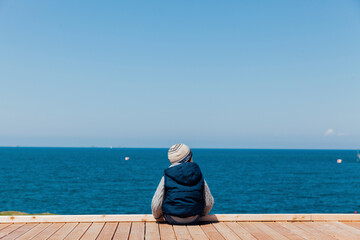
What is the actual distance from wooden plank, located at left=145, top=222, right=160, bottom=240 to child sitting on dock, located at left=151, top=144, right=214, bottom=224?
200mm

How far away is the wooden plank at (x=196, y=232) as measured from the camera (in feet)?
15.8

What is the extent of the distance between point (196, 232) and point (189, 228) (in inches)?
10.8

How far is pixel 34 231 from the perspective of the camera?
5.15m

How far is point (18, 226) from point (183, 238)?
8.50 ft

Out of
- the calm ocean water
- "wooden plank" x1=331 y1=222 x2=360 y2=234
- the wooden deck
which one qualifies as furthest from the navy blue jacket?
the calm ocean water

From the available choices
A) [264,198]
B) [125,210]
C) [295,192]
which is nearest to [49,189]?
[125,210]

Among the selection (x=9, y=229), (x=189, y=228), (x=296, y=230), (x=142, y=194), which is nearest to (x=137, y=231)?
(x=189, y=228)

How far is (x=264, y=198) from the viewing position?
45.7 meters

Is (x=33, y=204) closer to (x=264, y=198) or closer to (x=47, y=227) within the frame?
(x=264, y=198)

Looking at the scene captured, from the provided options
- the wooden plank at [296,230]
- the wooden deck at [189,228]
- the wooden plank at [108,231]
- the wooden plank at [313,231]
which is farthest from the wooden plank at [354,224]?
the wooden plank at [108,231]

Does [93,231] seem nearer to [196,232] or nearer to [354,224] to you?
[196,232]

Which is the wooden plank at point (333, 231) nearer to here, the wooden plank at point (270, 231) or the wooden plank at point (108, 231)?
the wooden plank at point (270, 231)

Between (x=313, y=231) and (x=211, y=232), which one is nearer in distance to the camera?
(x=211, y=232)

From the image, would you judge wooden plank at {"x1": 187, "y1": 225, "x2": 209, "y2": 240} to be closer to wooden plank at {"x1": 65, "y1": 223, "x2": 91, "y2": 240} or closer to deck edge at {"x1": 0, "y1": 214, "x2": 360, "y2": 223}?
deck edge at {"x1": 0, "y1": 214, "x2": 360, "y2": 223}
